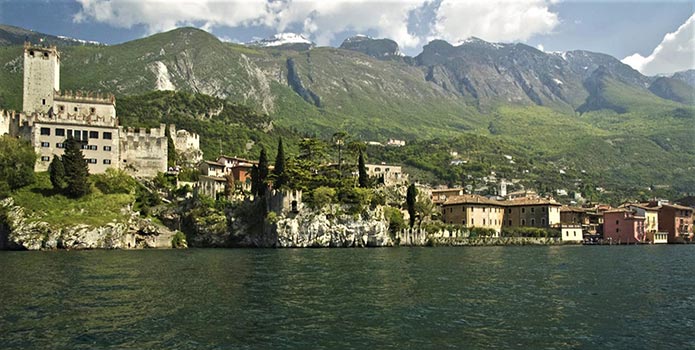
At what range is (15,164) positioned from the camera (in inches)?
2859

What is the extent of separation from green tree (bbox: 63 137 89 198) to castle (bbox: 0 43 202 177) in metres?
6.25

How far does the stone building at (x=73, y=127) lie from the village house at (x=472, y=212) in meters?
49.3

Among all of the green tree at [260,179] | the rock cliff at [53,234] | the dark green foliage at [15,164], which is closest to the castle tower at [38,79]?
the dark green foliage at [15,164]

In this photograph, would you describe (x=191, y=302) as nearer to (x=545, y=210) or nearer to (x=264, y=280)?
(x=264, y=280)

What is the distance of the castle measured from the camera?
257 feet

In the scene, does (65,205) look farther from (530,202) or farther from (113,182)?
(530,202)

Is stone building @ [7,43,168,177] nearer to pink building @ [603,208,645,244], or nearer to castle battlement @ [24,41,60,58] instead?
castle battlement @ [24,41,60,58]

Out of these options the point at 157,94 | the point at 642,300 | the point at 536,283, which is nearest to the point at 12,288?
the point at 536,283

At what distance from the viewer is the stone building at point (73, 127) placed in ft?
257

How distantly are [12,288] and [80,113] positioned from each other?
57333 millimetres

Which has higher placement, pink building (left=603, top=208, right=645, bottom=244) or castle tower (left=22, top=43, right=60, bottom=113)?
castle tower (left=22, top=43, right=60, bottom=113)

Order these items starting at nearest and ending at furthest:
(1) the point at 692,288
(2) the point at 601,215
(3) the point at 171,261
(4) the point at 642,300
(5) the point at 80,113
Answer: (4) the point at 642,300 < (1) the point at 692,288 < (3) the point at 171,261 < (5) the point at 80,113 < (2) the point at 601,215

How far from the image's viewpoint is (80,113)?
8394 centimetres

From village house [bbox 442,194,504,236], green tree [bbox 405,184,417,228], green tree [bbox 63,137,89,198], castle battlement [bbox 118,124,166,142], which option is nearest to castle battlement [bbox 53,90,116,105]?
castle battlement [bbox 118,124,166,142]
